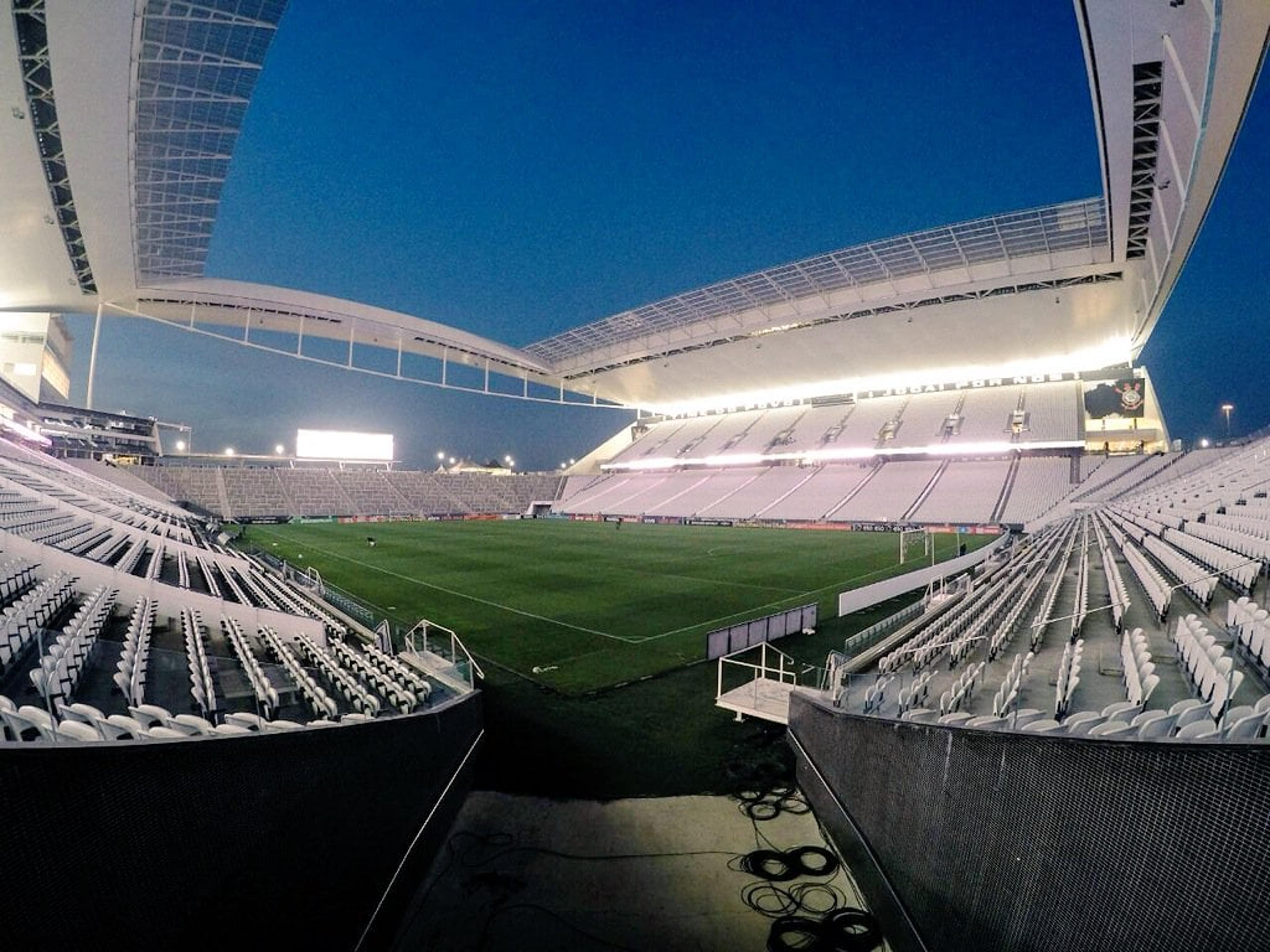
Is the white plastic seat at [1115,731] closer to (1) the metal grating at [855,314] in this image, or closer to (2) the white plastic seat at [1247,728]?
(2) the white plastic seat at [1247,728]

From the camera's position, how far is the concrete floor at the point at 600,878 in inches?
182

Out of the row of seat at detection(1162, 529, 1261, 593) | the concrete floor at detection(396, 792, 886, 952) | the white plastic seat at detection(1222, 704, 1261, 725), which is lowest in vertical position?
the concrete floor at detection(396, 792, 886, 952)

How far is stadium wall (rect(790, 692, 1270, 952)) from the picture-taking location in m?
2.63

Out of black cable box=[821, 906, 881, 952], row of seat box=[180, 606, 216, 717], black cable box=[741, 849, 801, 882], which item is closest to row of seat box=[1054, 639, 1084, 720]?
black cable box=[821, 906, 881, 952]

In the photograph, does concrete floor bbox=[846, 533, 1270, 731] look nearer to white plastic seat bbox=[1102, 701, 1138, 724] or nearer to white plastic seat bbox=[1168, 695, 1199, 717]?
white plastic seat bbox=[1102, 701, 1138, 724]

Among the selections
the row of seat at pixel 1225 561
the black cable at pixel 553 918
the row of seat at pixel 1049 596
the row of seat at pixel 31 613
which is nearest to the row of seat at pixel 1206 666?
the row of seat at pixel 1049 596

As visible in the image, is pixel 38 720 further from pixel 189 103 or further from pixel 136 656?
pixel 189 103

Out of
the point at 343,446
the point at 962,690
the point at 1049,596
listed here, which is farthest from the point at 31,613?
the point at 343,446

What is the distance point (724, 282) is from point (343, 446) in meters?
49.3

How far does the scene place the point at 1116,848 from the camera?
10.1 feet

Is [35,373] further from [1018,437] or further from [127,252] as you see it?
[1018,437]

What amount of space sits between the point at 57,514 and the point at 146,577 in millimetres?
7992

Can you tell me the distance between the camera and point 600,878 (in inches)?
211

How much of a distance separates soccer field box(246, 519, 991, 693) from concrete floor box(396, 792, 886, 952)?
4.36m
